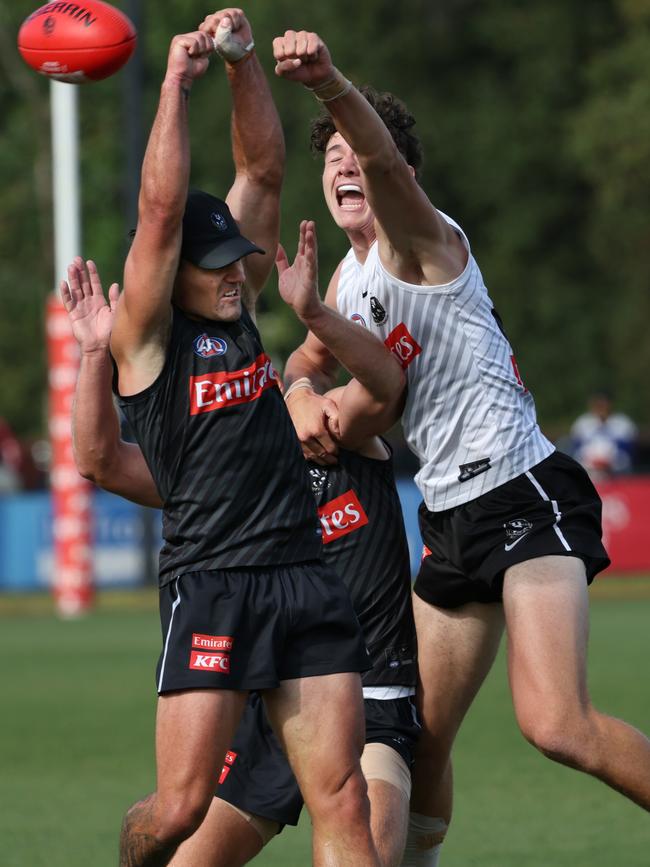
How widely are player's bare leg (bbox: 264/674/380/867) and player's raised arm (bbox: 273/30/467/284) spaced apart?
4.81 ft

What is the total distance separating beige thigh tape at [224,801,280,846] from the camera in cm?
570

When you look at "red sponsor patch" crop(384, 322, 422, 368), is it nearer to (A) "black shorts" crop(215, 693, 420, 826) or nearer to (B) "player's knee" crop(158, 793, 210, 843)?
(A) "black shorts" crop(215, 693, 420, 826)

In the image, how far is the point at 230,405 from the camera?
529 centimetres

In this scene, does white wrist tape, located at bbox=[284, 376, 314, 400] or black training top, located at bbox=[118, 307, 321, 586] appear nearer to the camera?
black training top, located at bbox=[118, 307, 321, 586]

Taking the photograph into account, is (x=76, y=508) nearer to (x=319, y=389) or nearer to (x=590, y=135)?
(x=319, y=389)

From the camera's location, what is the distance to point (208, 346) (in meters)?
5.30

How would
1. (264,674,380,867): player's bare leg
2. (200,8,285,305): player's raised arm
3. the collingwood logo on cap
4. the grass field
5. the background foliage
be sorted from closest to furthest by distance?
1. (264,674,380,867): player's bare leg
2. the collingwood logo on cap
3. (200,8,285,305): player's raised arm
4. the grass field
5. the background foliage

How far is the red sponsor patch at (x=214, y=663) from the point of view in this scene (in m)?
5.12

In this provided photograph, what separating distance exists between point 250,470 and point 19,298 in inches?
1397

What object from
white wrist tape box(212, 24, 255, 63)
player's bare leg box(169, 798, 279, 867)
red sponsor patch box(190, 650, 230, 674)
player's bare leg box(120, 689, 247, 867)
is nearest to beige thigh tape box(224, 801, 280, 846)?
player's bare leg box(169, 798, 279, 867)

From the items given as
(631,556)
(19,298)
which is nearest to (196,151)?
(19,298)

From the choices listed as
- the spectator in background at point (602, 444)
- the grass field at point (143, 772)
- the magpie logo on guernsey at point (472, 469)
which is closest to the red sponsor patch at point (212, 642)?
the magpie logo on guernsey at point (472, 469)

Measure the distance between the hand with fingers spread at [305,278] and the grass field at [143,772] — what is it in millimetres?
2579

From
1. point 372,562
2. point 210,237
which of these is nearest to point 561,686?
point 372,562
